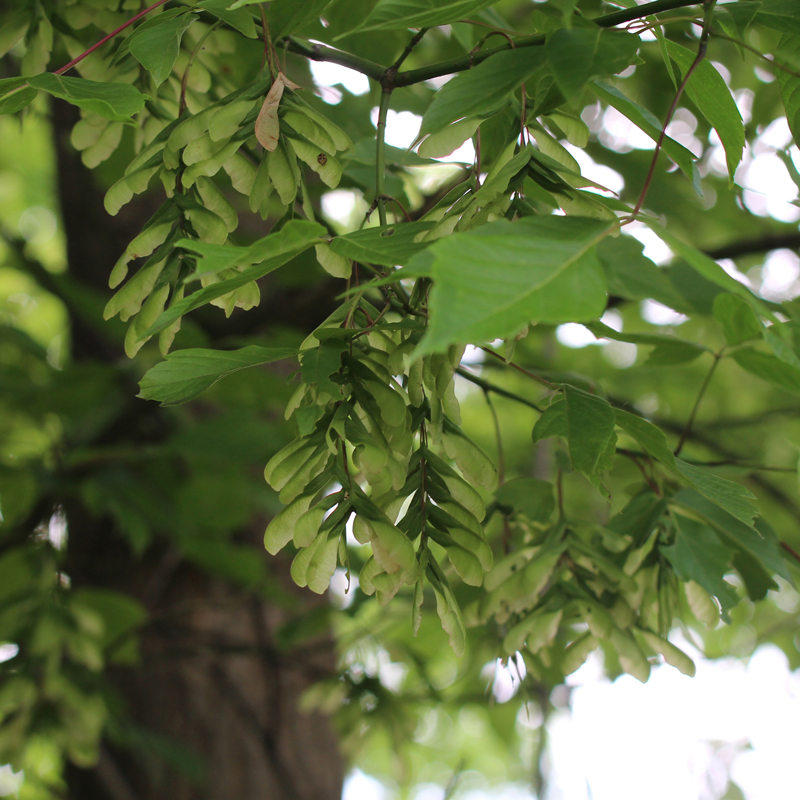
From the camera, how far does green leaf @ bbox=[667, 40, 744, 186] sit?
0.76 m

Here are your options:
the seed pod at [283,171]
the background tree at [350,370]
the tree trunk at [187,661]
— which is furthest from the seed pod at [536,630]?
the tree trunk at [187,661]

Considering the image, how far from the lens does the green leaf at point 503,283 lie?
1.40 ft

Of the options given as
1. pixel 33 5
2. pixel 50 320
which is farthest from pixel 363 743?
pixel 50 320

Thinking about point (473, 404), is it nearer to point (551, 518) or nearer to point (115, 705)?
point (115, 705)

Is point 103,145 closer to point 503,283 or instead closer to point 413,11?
point 413,11

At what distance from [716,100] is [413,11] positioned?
0.35 m

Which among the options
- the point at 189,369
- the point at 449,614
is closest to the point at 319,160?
the point at 189,369

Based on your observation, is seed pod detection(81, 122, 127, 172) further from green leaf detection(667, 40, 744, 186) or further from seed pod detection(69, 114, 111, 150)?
green leaf detection(667, 40, 744, 186)

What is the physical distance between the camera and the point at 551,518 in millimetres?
1017

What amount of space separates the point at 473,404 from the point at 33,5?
3218mm

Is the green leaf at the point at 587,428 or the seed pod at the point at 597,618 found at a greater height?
the green leaf at the point at 587,428

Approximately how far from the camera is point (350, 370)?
2.20 feet

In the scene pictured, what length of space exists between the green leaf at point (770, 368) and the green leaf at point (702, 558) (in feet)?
0.72

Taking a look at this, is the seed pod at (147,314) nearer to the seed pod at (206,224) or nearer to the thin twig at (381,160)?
→ the seed pod at (206,224)
